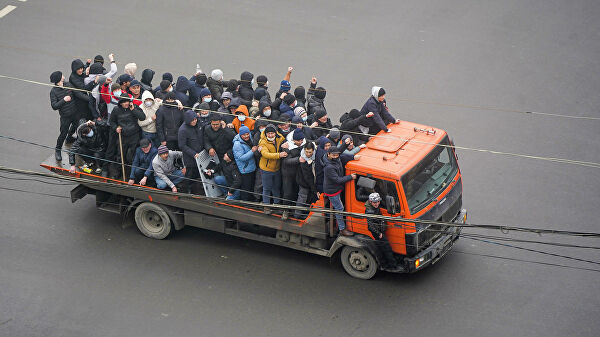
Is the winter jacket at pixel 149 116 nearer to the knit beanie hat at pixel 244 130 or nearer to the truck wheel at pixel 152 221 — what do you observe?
the truck wheel at pixel 152 221

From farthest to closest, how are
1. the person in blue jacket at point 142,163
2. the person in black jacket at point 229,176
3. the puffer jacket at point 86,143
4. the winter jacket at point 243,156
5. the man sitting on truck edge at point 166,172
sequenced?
the puffer jacket at point 86,143
the person in blue jacket at point 142,163
the man sitting on truck edge at point 166,172
the person in black jacket at point 229,176
the winter jacket at point 243,156

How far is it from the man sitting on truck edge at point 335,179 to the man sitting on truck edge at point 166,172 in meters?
2.71

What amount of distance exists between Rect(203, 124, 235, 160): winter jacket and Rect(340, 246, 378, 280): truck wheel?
2.69 metres

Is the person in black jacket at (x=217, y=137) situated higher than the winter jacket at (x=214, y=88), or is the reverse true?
the winter jacket at (x=214, y=88)

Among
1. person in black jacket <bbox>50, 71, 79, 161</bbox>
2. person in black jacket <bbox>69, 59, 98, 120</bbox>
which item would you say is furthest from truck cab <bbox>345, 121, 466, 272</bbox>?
person in black jacket <bbox>50, 71, 79, 161</bbox>

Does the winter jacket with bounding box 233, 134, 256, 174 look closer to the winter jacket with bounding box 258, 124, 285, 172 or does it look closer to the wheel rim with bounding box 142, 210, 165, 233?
the winter jacket with bounding box 258, 124, 285, 172

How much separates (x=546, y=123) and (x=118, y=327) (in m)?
10.4

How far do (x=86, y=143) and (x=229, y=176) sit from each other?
2.79 meters

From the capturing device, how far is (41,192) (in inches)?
579

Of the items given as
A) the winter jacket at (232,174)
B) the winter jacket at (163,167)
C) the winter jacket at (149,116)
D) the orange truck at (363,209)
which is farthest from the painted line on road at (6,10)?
the winter jacket at (232,174)

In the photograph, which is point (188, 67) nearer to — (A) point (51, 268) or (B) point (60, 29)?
(B) point (60, 29)

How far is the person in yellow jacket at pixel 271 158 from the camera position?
12180mm

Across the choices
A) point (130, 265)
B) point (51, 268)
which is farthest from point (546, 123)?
point (51, 268)

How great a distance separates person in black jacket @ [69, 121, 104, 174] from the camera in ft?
43.8
